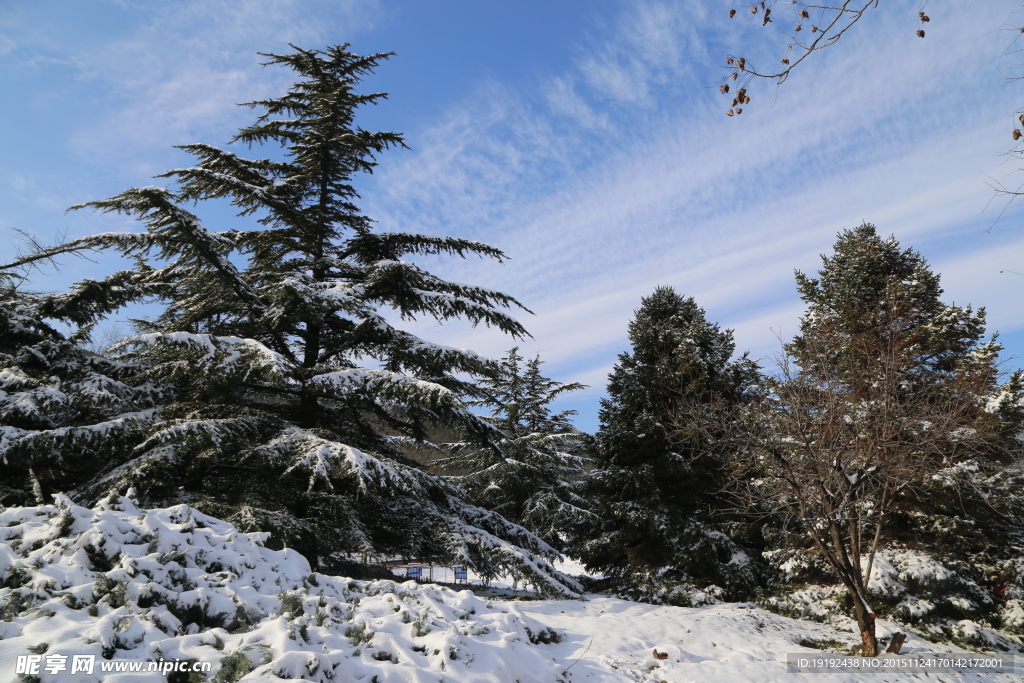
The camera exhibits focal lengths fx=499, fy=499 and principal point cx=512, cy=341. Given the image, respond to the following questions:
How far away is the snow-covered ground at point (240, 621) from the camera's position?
3.30m

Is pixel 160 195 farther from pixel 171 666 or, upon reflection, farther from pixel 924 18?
pixel 924 18

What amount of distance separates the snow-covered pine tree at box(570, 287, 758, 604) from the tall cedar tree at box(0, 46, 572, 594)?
157 inches

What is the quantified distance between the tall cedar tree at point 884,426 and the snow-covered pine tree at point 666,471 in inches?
71.3

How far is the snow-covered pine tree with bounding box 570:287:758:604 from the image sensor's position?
12.3m


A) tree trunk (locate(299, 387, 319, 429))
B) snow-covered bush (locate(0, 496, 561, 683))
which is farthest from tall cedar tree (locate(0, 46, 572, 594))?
snow-covered bush (locate(0, 496, 561, 683))

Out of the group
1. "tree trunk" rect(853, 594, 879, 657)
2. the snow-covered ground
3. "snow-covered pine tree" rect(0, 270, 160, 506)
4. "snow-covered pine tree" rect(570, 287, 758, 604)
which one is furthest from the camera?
"snow-covered pine tree" rect(570, 287, 758, 604)

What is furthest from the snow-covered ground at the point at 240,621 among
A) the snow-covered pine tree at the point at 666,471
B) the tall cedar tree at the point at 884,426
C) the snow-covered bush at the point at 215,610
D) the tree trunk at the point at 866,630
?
the snow-covered pine tree at the point at 666,471

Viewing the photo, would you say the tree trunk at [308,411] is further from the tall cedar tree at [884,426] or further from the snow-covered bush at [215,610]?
the tall cedar tree at [884,426]

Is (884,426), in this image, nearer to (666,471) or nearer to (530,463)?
(666,471)

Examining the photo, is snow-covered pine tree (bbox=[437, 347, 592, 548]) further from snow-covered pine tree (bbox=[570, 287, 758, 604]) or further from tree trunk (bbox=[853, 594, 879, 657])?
tree trunk (bbox=[853, 594, 879, 657])

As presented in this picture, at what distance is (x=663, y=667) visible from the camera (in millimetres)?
5891

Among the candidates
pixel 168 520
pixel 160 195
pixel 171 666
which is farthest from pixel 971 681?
pixel 160 195

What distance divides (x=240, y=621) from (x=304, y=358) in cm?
703

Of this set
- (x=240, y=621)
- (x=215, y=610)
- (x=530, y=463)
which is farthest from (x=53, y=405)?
(x=530, y=463)
